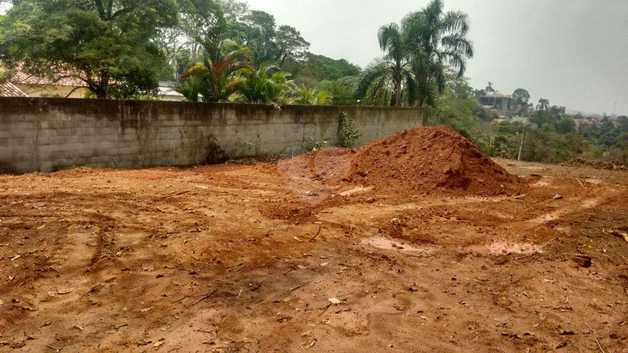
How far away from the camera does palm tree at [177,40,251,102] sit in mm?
11016

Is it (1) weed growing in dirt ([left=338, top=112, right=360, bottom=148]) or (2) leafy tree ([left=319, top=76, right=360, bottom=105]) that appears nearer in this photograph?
(1) weed growing in dirt ([left=338, top=112, right=360, bottom=148])

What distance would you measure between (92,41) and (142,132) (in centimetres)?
258

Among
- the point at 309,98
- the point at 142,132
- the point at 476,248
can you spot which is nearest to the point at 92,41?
the point at 142,132

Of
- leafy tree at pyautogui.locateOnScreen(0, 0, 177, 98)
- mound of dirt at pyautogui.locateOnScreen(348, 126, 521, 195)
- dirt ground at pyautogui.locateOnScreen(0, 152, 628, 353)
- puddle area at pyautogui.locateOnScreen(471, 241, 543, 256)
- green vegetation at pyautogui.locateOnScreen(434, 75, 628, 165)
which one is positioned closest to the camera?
dirt ground at pyautogui.locateOnScreen(0, 152, 628, 353)

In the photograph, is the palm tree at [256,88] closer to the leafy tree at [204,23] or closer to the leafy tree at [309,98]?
the leafy tree at [204,23]

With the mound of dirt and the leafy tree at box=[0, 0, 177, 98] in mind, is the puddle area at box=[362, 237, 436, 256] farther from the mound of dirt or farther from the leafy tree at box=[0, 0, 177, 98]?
the leafy tree at box=[0, 0, 177, 98]

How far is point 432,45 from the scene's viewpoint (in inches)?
847

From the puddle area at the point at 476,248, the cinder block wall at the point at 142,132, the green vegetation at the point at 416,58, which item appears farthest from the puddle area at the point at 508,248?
the green vegetation at the point at 416,58

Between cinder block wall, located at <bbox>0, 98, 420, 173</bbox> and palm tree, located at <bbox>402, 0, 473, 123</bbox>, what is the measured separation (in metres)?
8.75

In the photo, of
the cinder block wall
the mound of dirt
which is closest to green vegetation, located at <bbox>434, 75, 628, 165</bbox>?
the mound of dirt

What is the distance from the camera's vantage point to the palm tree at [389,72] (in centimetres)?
2019

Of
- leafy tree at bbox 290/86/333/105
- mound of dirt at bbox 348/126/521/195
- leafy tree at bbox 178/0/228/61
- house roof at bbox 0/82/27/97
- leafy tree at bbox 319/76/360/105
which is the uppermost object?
leafy tree at bbox 178/0/228/61

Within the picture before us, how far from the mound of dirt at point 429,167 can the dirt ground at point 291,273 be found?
46.0 inches

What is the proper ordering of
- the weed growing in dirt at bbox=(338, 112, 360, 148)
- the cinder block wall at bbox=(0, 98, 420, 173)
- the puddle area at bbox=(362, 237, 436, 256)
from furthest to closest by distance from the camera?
the weed growing in dirt at bbox=(338, 112, 360, 148), the cinder block wall at bbox=(0, 98, 420, 173), the puddle area at bbox=(362, 237, 436, 256)
